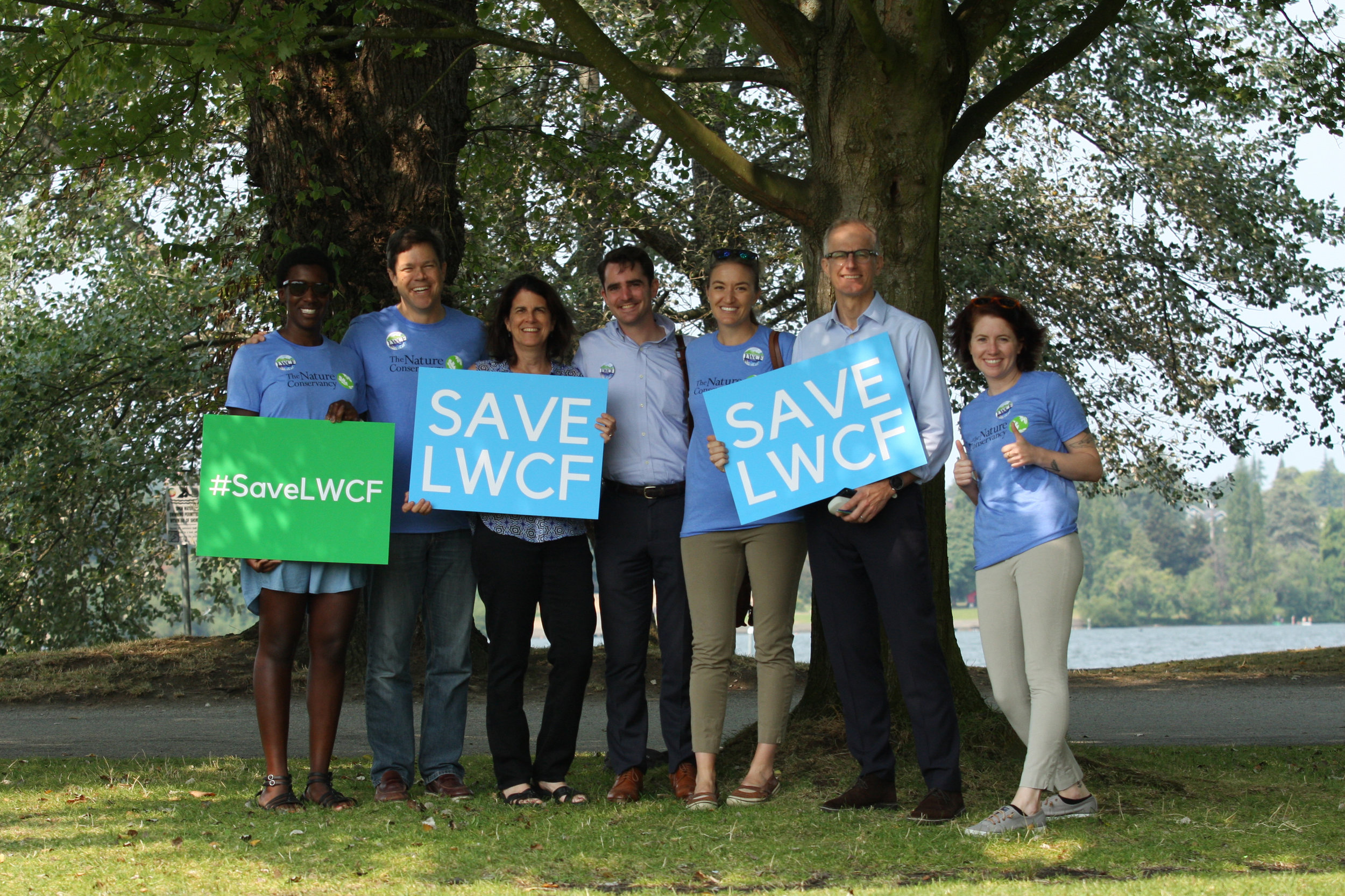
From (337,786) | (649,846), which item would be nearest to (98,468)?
(337,786)

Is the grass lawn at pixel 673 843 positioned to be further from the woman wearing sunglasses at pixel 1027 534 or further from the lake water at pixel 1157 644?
the lake water at pixel 1157 644

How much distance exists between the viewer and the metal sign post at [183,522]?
47.9 ft

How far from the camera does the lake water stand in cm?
4256

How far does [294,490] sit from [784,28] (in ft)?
10.7

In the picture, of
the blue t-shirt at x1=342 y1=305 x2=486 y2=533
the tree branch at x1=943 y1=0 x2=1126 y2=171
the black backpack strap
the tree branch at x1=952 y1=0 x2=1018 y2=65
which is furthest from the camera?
the tree branch at x1=943 y1=0 x2=1126 y2=171

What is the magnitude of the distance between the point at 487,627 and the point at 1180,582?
130 m

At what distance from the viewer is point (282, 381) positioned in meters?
5.20

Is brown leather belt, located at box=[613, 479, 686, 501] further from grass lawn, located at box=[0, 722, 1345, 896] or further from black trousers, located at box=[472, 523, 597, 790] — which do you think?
grass lawn, located at box=[0, 722, 1345, 896]

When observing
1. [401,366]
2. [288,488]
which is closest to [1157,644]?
[401,366]

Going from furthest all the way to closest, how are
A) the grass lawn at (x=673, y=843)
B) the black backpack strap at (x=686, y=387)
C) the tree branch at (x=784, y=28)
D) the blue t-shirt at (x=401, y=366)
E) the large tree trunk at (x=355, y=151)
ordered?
the large tree trunk at (x=355, y=151) < the tree branch at (x=784, y=28) < the blue t-shirt at (x=401, y=366) < the black backpack strap at (x=686, y=387) < the grass lawn at (x=673, y=843)

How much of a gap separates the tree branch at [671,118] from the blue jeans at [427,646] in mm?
2165

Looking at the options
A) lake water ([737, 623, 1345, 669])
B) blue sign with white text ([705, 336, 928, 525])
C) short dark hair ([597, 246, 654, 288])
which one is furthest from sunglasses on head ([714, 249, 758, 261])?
lake water ([737, 623, 1345, 669])

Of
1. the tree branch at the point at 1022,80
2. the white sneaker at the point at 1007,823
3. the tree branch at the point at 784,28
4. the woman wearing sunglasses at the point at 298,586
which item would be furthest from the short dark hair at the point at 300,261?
the white sneaker at the point at 1007,823

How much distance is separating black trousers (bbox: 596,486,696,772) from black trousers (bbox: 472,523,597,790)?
0.35 feet
